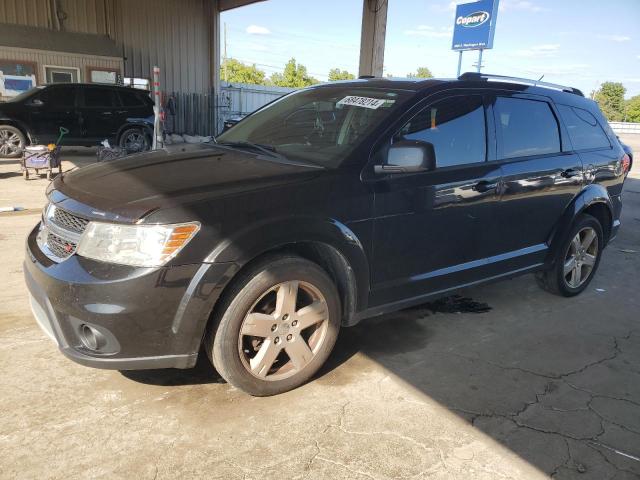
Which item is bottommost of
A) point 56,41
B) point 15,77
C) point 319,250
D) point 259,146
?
A: point 319,250

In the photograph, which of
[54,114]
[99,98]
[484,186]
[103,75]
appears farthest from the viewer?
[103,75]

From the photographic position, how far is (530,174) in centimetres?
390

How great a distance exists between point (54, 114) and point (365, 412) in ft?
40.3

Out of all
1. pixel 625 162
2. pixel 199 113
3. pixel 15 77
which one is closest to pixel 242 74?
pixel 199 113

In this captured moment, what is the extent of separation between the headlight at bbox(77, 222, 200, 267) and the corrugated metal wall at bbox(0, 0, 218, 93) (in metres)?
16.3

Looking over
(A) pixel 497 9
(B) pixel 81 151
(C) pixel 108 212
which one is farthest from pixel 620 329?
(A) pixel 497 9

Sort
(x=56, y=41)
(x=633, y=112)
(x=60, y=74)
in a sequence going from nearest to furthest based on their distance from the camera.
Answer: (x=56, y=41), (x=60, y=74), (x=633, y=112)

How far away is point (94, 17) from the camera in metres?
16.5

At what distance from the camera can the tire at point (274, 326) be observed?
262cm

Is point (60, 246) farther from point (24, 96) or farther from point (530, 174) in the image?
point (24, 96)

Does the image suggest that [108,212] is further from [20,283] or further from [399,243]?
[20,283]

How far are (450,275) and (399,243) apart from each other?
598mm

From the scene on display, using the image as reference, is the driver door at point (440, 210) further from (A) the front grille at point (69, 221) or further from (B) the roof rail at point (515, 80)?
(A) the front grille at point (69, 221)

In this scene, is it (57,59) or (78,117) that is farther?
(57,59)
